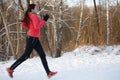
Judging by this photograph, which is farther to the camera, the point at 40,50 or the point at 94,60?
the point at 94,60

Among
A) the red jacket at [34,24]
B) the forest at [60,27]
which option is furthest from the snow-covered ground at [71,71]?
the forest at [60,27]

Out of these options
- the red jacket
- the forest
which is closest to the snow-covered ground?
the red jacket

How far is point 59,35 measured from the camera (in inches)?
669

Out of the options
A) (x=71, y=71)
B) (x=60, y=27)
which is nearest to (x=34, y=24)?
(x=71, y=71)

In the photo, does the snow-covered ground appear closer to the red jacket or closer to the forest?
the red jacket

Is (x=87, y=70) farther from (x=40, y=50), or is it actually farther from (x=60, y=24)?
(x=60, y=24)

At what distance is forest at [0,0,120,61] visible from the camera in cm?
1594

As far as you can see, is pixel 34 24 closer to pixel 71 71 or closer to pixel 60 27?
pixel 71 71

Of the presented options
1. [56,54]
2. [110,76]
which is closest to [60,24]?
[56,54]

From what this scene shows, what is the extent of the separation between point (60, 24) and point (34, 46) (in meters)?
9.34

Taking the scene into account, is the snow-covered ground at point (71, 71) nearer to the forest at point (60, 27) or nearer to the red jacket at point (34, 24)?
the red jacket at point (34, 24)

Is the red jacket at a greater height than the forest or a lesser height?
greater

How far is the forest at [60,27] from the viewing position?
15.9 metres

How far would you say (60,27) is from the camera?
16625 mm
